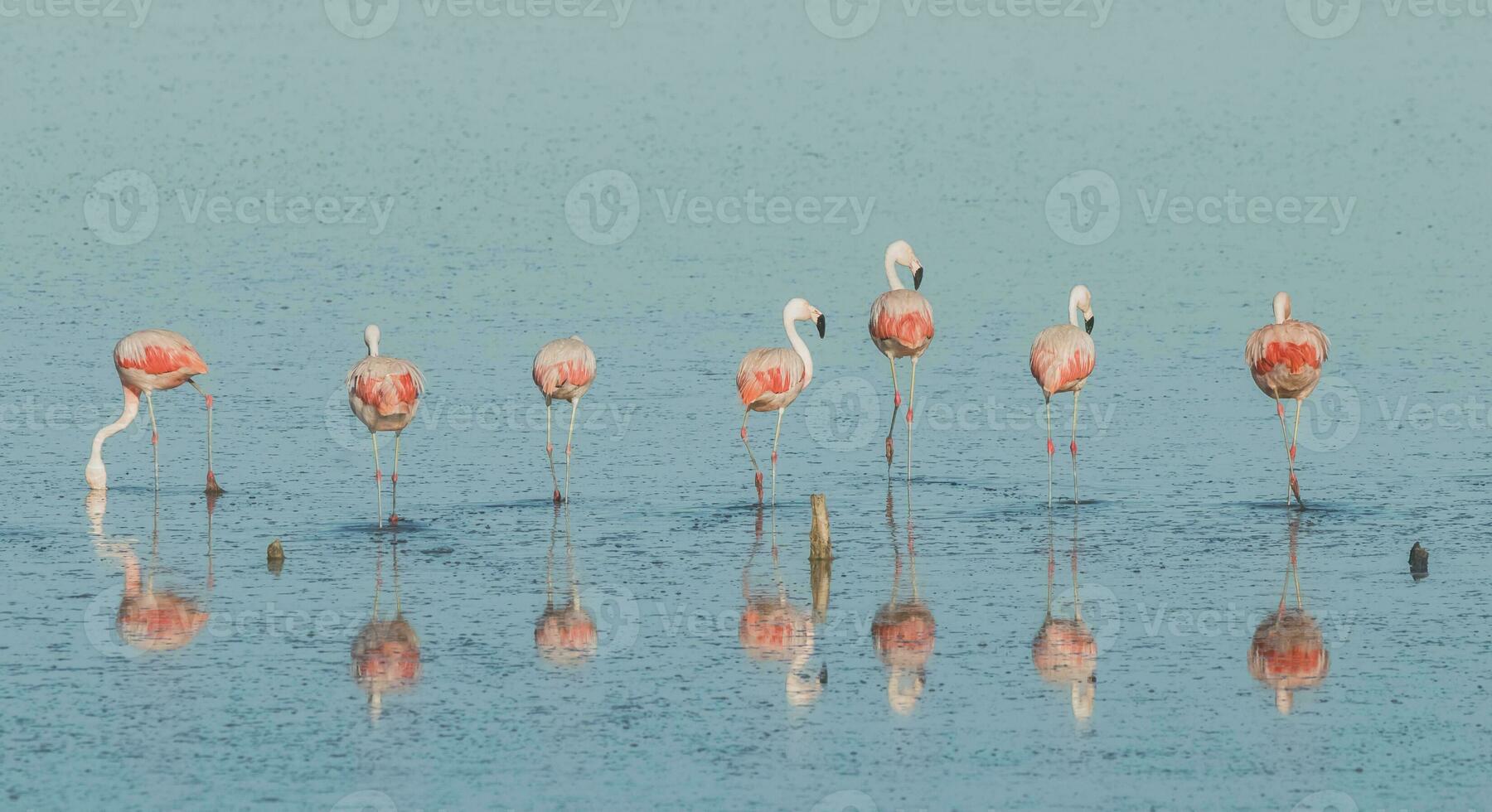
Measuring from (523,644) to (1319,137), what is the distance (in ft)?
68.4

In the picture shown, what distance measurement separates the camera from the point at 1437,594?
10711mm

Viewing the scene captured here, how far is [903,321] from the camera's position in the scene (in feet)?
48.9

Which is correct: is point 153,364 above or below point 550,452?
above

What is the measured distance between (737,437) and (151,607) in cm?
567

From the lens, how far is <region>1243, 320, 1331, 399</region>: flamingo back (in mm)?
13531

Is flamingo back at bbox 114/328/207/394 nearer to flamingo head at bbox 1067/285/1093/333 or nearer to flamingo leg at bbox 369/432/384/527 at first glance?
flamingo leg at bbox 369/432/384/527

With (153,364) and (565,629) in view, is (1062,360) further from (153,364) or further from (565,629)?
(153,364)

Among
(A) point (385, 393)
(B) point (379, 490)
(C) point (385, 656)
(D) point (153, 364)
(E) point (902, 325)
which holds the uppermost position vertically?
(E) point (902, 325)

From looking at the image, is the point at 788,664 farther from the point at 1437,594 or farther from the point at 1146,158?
the point at 1146,158

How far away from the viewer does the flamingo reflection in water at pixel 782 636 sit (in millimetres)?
9219

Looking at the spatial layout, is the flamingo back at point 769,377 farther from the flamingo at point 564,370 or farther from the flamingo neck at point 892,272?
Result: the flamingo neck at point 892,272

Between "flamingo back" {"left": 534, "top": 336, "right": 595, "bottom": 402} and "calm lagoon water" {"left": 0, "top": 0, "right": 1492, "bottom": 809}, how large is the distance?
67cm

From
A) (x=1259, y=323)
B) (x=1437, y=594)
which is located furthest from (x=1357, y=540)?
(x=1259, y=323)

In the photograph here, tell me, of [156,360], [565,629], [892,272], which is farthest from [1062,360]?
[156,360]
